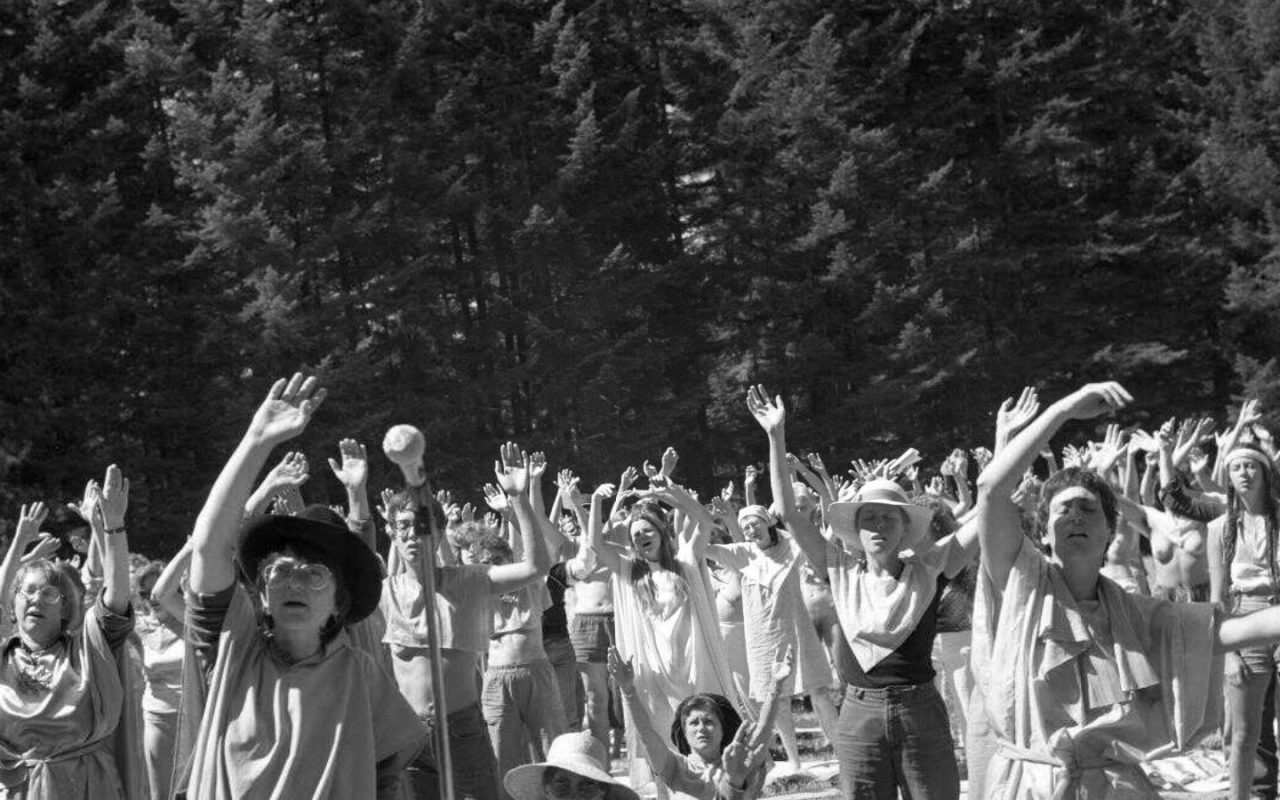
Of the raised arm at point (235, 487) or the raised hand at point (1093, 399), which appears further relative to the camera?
the raised hand at point (1093, 399)

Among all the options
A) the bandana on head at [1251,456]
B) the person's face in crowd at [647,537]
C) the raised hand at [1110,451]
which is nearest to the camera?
the bandana on head at [1251,456]

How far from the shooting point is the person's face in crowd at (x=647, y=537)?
9.71 m

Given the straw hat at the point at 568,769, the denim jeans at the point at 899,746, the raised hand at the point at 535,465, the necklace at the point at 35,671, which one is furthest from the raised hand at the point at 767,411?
the necklace at the point at 35,671

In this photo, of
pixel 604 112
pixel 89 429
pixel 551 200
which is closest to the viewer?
pixel 89 429

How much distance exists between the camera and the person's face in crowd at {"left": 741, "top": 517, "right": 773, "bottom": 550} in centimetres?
1005

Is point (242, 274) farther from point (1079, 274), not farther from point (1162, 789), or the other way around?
point (1162, 789)

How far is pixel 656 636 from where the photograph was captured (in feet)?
32.1

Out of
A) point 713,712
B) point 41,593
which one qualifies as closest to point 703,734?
point 713,712

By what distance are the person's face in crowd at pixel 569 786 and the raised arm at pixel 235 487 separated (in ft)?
5.46

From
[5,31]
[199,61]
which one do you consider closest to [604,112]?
[199,61]

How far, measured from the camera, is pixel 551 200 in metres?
31.2

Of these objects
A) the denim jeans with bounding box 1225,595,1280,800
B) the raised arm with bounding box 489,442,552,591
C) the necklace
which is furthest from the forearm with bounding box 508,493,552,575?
the denim jeans with bounding box 1225,595,1280,800

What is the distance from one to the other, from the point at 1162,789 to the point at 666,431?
21247 millimetres

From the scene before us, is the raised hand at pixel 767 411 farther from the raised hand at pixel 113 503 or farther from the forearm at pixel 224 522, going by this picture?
the forearm at pixel 224 522
